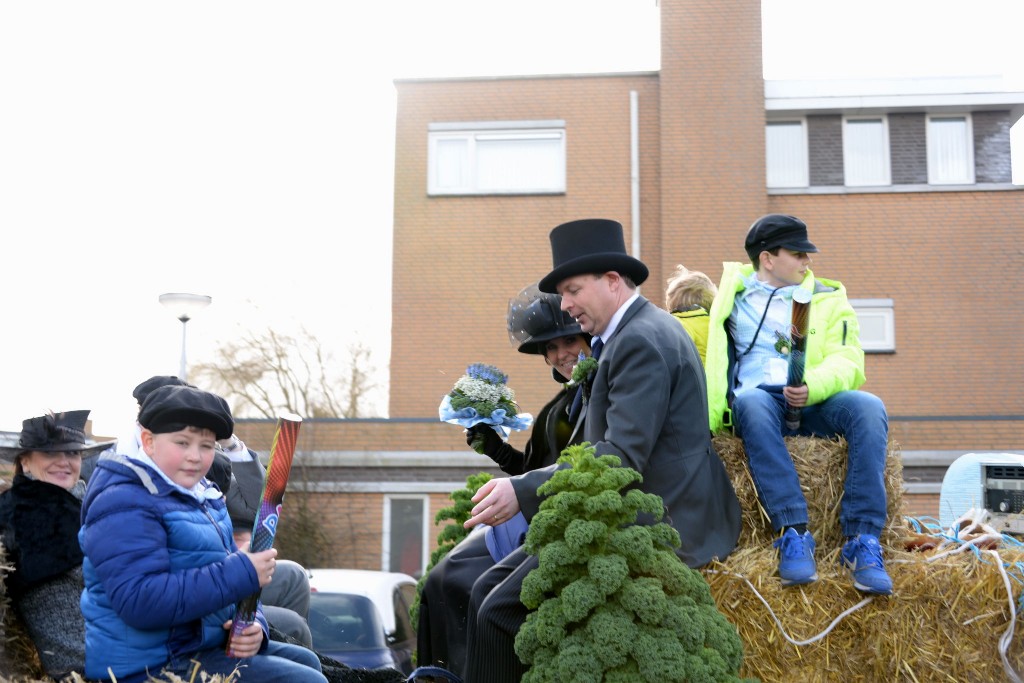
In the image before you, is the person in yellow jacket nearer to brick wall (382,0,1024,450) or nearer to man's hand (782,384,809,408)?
man's hand (782,384,809,408)

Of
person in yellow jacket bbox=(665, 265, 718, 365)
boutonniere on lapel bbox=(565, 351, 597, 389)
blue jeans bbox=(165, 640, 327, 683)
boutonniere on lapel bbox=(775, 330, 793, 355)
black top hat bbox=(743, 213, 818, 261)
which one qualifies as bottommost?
blue jeans bbox=(165, 640, 327, 683)

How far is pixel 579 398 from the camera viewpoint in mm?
4289

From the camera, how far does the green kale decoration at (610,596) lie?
304 centimetres

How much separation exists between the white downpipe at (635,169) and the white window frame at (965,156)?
5.75 meters

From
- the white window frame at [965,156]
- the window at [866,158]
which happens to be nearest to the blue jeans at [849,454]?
the window at [866,158]

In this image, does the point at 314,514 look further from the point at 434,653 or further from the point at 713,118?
the point at 434,653

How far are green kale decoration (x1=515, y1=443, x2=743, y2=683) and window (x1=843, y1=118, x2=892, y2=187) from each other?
19.5 meters

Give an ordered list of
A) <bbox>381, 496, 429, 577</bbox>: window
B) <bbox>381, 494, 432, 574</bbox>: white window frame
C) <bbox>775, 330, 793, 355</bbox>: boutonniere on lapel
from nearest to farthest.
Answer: <bbox>775, 330, 793, 355</bbox>: boutonniere on lapel, <bbox>381, 494, 432, 574</bbox>: white window frame, <bbox>381, 496, 429, 577</bbox>: window

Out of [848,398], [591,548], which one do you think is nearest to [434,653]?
[591,548]

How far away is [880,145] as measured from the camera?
21375 millimetres

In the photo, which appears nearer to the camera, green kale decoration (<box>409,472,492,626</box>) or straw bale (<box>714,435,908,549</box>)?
straw bale (<box>714,435,908,549</box>)

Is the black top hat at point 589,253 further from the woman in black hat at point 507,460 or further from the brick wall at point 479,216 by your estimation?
the brick wall at point 479,216

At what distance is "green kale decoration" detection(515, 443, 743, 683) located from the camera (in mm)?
3045

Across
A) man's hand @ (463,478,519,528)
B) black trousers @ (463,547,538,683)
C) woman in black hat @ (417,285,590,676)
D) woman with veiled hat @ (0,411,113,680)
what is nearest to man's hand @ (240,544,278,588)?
man's hand @ (463,478,519,528)
